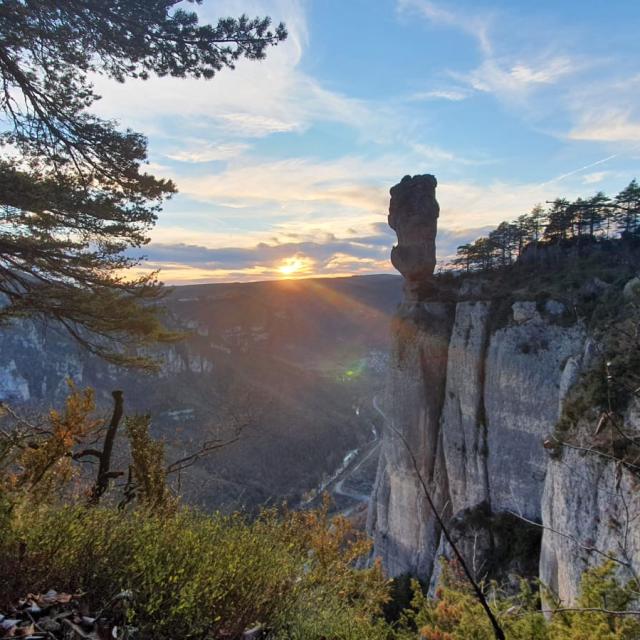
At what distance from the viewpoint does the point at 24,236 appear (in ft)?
26.8

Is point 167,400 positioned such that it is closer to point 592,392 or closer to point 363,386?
point 363,386

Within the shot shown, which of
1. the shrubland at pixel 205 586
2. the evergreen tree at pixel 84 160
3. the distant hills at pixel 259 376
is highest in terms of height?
the evergreen tree at pixel 84 160

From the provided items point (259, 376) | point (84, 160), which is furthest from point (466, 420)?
point (259, 376)

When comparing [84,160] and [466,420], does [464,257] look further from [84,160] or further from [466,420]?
[84,160]

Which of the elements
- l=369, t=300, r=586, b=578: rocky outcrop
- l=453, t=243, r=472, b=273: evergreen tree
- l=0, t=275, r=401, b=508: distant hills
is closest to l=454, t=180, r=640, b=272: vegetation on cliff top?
l=453, t=243, r=472, b=273: evergreen tree

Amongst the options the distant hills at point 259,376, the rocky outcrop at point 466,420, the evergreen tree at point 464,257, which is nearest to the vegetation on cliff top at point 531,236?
the evergreen tree at point 464,257

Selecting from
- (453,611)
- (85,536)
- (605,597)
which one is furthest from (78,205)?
(605,597)

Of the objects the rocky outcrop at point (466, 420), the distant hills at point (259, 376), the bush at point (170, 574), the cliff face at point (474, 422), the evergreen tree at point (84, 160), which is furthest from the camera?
the distant hills at point (259, 376)

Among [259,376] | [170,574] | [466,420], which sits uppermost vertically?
[170,574]

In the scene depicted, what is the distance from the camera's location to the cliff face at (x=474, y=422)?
61.9ft

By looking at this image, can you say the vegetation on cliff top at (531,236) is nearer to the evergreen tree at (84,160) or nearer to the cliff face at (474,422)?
the cliff face at (474,422)

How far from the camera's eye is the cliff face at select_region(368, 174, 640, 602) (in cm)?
1886

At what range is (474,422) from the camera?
2314cm

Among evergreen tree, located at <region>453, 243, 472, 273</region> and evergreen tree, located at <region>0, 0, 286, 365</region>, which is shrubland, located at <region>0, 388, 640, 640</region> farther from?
evergreen tree, located at <region>453, 243, 472, 273</region>
